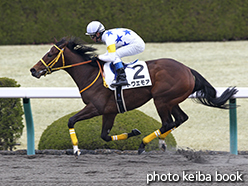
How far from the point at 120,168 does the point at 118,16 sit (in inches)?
338

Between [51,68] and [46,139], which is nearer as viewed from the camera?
[51,68]

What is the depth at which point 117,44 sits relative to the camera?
14.2ft

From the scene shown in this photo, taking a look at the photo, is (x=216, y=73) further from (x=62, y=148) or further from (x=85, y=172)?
(x=85, y=172)

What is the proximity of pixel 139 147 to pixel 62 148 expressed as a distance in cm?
104

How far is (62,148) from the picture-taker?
4805 millimetres

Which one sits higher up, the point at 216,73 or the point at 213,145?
the point at 216,73

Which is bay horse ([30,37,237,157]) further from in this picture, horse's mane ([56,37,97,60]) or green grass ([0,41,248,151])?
green grass ([0,41,248,151])

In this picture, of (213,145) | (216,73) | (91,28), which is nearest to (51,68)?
(91,28)

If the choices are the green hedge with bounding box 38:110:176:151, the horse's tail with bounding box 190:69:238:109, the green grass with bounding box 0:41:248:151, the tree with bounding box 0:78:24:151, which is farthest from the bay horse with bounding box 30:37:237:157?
the tree with bounding box 0:78:24:151

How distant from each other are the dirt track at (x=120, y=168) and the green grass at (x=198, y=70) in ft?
2.60

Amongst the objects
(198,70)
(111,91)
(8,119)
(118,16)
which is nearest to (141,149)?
(111,91)

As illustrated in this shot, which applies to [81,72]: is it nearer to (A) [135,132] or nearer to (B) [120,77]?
(B) [120,77]

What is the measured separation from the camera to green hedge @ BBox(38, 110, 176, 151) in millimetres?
4719

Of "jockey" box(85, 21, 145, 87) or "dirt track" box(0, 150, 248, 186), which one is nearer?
"dirt track" box(0, 150, 248, 186)
